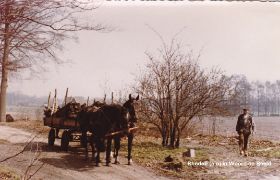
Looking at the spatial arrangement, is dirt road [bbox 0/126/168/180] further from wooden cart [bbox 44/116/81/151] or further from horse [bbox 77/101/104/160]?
horse [bbox 77/101/104/160]

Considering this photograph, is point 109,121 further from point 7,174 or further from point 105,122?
point 7,174

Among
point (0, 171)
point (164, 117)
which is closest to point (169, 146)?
point (164, 117)

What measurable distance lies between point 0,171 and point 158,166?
5.34 meters

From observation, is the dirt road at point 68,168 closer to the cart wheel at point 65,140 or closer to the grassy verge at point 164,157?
the cart wheel at point 65,140

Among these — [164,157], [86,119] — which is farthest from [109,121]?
[164,157]

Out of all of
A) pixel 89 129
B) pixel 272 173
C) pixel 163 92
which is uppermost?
pixel 163 92

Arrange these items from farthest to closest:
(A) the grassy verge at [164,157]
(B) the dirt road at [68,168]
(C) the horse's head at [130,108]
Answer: (A) the grassy verge at [164,157]
(C) the horse's head at [130,108]
(B) the dirt road at [68,168]

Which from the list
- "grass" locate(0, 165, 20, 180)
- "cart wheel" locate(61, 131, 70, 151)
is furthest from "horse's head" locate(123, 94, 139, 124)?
"grass" locate(0, 165, 20, 180)

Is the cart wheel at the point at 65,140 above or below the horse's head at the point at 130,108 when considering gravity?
below

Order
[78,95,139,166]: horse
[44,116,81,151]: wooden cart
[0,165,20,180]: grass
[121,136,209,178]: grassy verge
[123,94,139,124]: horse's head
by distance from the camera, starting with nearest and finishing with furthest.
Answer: [0,165,20,180]: grass, [78,95,139,166]: horse, [123,94,139,124]: horse's head, [121,136,209,178]: grassy verge, [44,116,81,151]: wooden cart

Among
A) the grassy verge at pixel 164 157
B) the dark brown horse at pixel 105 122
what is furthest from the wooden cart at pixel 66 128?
the grassy verge at pixel 164 157

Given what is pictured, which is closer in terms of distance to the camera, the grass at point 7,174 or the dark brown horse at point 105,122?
the grass at point 7,174

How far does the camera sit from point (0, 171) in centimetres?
941

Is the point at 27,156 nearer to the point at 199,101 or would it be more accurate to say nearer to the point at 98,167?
the point at 98,167
